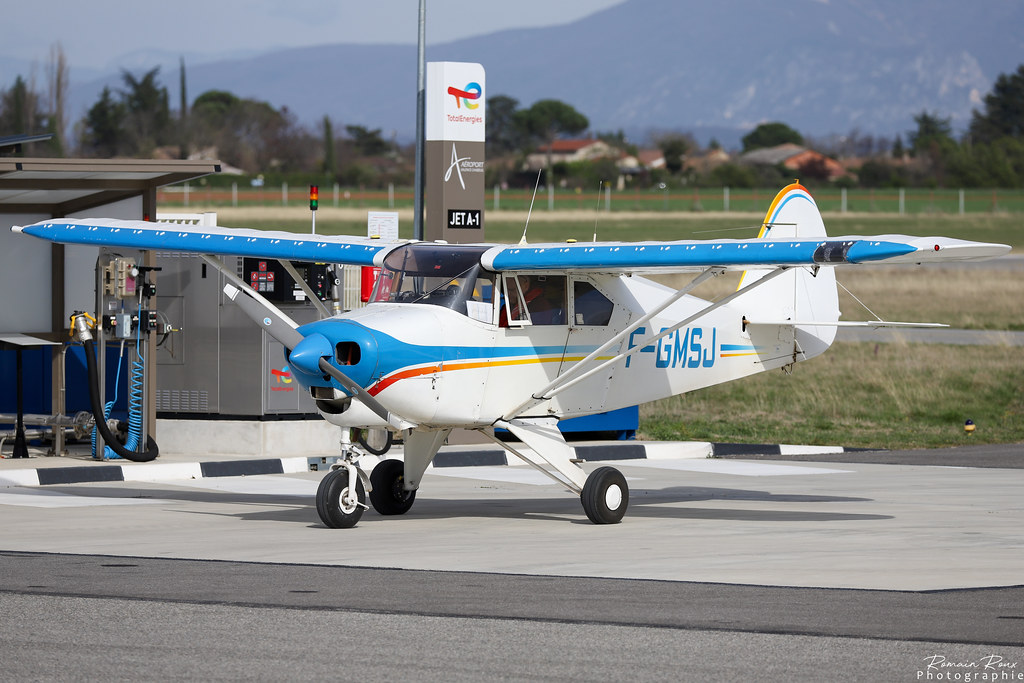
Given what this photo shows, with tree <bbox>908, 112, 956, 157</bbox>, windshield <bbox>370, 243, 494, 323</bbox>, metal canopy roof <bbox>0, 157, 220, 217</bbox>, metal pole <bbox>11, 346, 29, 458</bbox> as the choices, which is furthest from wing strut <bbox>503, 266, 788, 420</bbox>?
tree <bbox>908, 112, 956, 157</bbox>

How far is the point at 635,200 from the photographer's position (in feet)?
337

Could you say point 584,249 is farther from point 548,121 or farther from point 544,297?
point 548,121

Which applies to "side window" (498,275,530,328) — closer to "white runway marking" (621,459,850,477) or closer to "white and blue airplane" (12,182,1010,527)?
"white and blue airplane" (12,182,1010,527)

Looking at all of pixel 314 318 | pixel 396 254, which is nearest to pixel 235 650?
pixel 396 254

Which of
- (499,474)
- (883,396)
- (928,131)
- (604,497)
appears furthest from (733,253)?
(928,131)

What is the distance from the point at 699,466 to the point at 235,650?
9402 millimetres

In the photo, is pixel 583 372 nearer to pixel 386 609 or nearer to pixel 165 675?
pixel 386 609

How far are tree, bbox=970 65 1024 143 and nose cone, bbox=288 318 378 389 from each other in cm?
14968

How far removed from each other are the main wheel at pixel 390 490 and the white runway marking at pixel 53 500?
189cm

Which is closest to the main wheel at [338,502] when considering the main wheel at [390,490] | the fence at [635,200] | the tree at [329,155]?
the main wheel at [390,490]

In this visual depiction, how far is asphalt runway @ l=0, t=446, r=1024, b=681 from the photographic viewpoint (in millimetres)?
6270

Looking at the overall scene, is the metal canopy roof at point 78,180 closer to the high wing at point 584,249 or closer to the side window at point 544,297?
the high wing at point 584,249

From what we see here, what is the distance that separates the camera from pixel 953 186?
121375 millimetres

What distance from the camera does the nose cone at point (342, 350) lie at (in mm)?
9734
